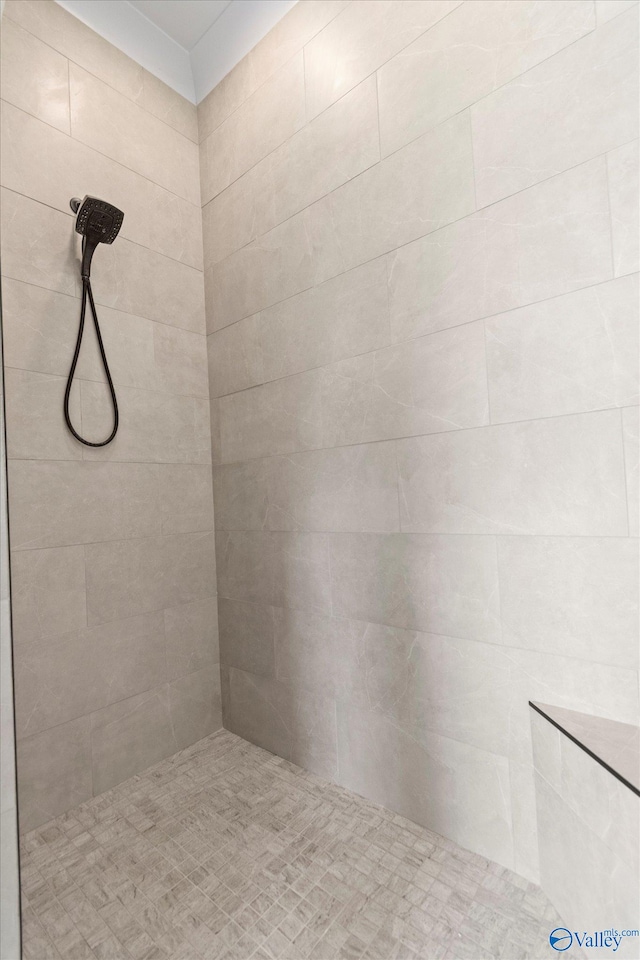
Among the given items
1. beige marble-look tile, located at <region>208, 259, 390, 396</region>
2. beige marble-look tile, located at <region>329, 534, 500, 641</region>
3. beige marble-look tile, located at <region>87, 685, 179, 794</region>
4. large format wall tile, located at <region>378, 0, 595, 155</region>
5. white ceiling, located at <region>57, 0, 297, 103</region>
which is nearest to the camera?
large format wall tile, located at <region>378, 0, 595, 155</region>

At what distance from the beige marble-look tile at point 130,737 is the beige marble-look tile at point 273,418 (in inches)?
35.2

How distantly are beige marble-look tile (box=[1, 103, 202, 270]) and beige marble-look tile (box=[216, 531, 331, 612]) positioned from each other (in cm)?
111

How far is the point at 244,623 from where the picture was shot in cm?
180

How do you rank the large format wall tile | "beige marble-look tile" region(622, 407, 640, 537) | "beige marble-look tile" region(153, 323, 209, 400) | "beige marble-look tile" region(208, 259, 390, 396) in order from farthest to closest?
"beige marble-look tile" region(153, 323, 209, 400) < "beige marble-look tile" region(208, 259, 390, 396) < the large format wall tile < "beige marble-look tile" region(622, 407, 640, 537)

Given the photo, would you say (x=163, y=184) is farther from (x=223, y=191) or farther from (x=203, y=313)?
(x=203, y=313)

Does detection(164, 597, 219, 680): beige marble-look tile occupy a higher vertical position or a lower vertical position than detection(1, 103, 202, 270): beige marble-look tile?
lower

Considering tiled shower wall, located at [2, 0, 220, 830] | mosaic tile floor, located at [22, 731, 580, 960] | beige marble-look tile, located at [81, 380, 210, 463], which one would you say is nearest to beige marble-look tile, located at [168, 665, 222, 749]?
tiled shower wall, located at [2, 0, 220, 830]

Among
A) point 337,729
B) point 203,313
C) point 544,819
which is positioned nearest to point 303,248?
point 203,313

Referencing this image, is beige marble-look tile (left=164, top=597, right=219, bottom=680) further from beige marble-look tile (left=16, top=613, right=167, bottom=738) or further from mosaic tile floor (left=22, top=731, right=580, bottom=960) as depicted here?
mosaic tile floor (left=22, top=731, right=580, bottom=960)

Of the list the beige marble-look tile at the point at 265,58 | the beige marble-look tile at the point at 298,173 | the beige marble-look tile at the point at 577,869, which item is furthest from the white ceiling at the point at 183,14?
the beige marble-look tile at the point at 577,869

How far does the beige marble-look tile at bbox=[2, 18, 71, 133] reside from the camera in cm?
144

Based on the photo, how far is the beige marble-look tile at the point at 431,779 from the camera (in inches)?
46.2

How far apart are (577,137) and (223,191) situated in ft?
4.22

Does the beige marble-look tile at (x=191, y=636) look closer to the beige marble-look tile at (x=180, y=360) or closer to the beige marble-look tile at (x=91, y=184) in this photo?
the beige marble-look tile at (x=180, y=360)
